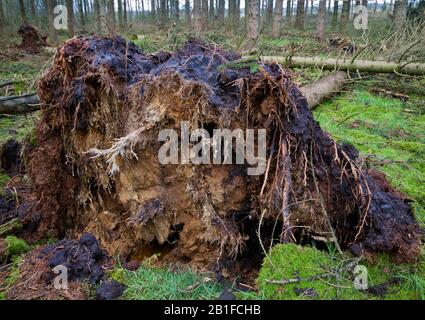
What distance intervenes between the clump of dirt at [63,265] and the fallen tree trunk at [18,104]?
268cm

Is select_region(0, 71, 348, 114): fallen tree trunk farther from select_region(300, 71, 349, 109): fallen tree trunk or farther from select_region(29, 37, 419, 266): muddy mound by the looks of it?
select_region(29, 37, 419, 266): muddy mound

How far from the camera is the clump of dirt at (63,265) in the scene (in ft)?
8.77

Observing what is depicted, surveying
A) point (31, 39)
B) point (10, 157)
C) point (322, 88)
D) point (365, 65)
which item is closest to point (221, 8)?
point (31, 39)

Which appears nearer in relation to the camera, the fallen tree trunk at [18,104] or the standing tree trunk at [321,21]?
the fallen tree trunk at [18,104]

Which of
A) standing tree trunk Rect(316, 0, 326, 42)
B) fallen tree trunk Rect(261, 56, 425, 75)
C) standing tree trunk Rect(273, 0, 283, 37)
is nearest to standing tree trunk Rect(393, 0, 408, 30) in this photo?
standing tree trunk Rect(316, 0, 326, 42)

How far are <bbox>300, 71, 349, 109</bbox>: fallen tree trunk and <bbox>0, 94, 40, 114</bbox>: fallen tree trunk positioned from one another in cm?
495

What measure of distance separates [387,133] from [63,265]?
19.7ft

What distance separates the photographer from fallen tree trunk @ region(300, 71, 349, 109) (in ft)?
23.9

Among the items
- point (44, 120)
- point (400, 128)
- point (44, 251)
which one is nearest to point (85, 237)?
point (44, 251)

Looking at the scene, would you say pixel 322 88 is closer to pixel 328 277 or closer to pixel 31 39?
pixel 328 277

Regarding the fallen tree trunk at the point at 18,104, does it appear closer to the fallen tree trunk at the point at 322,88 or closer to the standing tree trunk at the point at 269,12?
the fallen tree trunk at the point at 322,88

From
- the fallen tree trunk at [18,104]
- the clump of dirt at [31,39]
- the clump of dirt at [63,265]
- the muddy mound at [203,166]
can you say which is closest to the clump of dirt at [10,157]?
the fallen tree trunk at [18,104]
